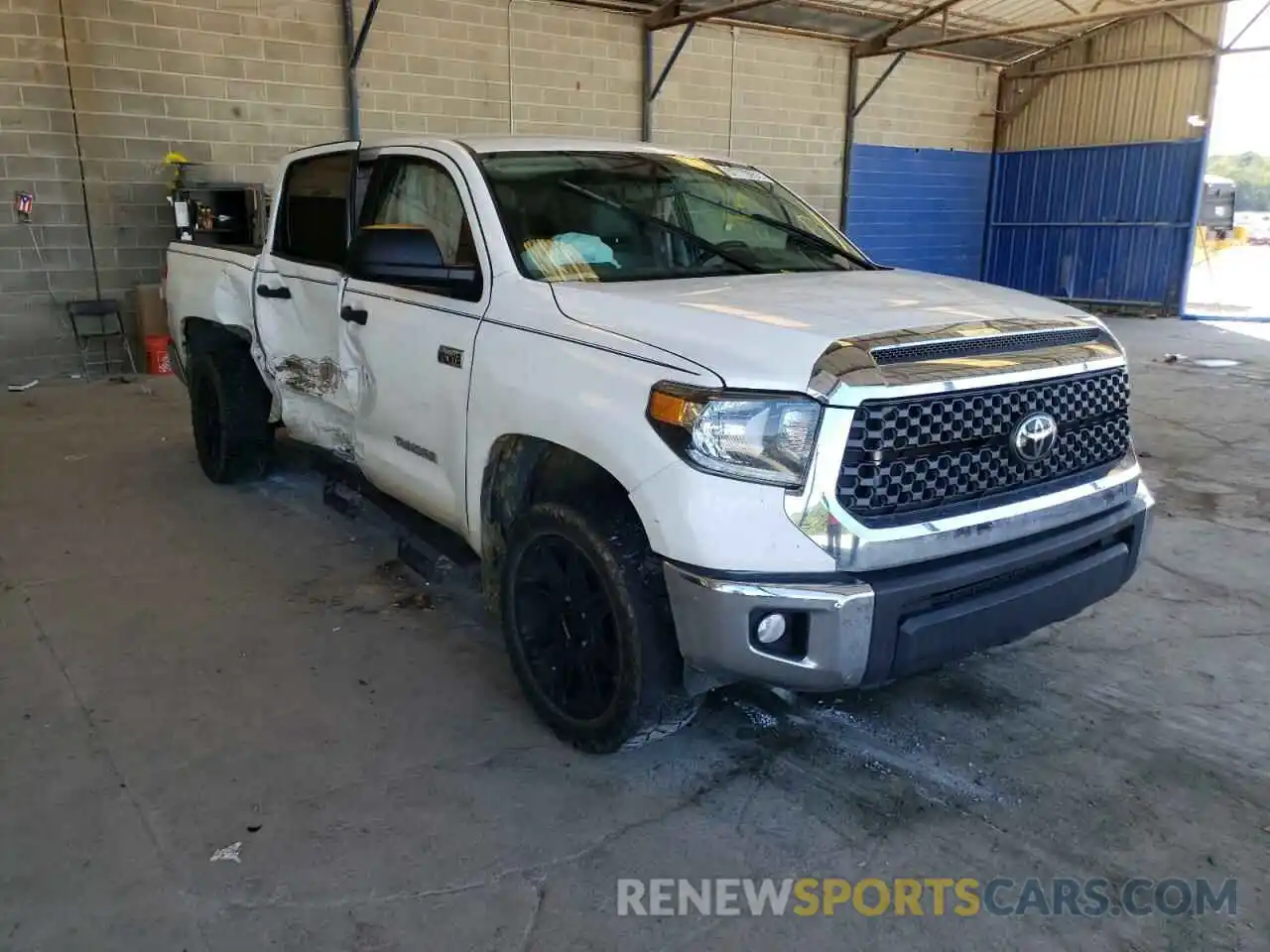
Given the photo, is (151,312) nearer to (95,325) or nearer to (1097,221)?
(95,325)

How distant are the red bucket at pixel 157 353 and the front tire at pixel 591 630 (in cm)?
775

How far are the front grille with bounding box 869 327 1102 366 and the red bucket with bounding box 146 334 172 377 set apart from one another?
28.7ft

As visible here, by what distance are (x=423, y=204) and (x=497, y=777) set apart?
2.19 meters

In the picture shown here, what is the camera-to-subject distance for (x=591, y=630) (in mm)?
2768

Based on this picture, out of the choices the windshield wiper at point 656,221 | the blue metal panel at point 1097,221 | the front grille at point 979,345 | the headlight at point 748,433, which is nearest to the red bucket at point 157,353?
the windshield wiper at point 656,221

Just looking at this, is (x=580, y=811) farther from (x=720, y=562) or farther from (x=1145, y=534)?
(x=1145, y=534)

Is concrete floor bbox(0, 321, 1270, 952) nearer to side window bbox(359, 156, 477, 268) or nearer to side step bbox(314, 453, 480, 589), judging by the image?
side step bbox(314, 453, 480, 589)

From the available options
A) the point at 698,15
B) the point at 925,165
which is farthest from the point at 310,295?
the point at 925,165

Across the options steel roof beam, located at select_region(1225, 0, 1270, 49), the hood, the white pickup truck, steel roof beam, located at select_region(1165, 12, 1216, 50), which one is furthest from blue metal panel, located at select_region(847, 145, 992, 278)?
the hood

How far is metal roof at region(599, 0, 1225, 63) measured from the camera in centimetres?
1223

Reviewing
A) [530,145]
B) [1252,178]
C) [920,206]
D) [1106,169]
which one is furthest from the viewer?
[1252,178]

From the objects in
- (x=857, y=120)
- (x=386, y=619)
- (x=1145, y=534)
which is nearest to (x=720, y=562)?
(x=1145, y=534)

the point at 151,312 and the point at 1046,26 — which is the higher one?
the point at 1046,26

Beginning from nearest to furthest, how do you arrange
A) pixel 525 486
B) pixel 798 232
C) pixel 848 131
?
pixel 525 486 → pixel 798 232 → pixel 848 131
